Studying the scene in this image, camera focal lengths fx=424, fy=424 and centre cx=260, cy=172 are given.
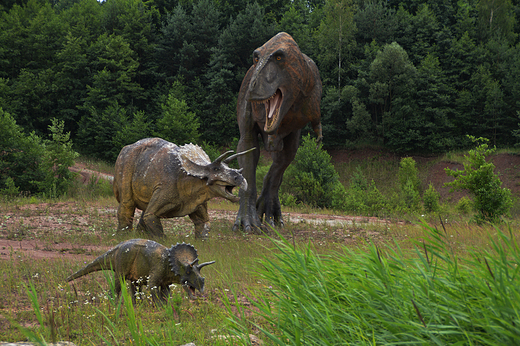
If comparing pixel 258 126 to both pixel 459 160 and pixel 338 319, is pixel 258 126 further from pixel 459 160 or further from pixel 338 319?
pixel 459 160

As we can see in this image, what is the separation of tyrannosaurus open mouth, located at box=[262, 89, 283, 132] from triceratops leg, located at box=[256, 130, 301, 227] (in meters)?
1.43

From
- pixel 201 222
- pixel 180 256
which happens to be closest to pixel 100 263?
pixel 180 256

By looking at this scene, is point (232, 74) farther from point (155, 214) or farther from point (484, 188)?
point (155, 214)

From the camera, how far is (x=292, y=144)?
8.16 metres

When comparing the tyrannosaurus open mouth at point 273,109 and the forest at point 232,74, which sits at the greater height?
the forest at point 232,74

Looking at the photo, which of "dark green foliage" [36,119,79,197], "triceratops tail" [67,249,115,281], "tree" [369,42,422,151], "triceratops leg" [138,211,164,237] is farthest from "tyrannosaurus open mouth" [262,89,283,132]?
"tree" [369,42,422,151]

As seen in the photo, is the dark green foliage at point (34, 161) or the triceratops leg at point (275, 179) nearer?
the triceratops leg at point (275, 179)

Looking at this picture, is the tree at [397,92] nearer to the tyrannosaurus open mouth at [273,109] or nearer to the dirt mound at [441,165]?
the dirt mound at [441,165]

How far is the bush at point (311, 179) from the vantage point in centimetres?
1950

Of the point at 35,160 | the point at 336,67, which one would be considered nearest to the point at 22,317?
the point at 35,160

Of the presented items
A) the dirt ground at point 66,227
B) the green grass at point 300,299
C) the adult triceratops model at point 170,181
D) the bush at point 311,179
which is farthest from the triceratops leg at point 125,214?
the bush at point 311,179

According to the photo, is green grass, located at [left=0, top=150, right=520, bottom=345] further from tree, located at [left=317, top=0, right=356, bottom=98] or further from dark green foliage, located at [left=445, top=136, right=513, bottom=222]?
tree, located at [left=317, top=0, right=356, bottom=98]

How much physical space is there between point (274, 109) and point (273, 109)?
0.02 meters

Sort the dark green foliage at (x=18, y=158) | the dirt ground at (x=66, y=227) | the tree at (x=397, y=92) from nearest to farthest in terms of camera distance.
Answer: the dirt ground at (x=66, y=227)
the dark green foliage at (x=18, y=158)
the tree at (x=397, y=92)
